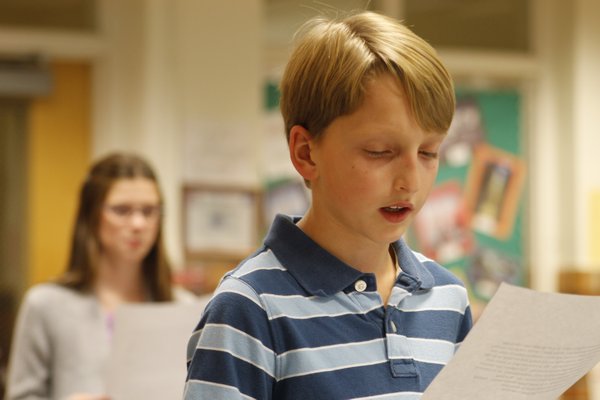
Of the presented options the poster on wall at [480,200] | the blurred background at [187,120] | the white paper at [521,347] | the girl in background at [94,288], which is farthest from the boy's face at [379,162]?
the poster on wall at [480,200]

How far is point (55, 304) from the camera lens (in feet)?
8.76

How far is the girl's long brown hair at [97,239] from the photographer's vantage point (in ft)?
9.05

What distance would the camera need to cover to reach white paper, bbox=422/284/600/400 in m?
1.13

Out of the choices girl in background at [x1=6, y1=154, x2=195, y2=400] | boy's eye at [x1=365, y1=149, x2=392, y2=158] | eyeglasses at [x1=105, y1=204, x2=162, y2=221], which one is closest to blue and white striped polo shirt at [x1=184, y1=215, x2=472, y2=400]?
boy's eye at [x1=365, y1=149, x2=392, y2=158]

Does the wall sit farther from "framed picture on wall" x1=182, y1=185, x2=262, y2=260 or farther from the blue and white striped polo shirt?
the blue and white striped polo shirt

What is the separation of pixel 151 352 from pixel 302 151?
3.63ft

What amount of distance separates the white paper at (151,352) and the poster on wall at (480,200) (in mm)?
3140

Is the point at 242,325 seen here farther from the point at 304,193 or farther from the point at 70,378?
the point at 304,193

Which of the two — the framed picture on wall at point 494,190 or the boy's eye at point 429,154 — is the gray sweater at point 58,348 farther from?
the framed picture on wall at point 494,190

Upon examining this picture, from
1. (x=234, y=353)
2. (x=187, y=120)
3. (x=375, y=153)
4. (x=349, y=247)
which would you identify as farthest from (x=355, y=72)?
(x=187, y=120)

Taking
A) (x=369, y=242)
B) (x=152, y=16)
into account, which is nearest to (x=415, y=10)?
(x=152, y=16)

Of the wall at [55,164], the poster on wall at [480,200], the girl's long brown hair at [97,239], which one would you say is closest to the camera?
the girl's long brown hair at [97,239]

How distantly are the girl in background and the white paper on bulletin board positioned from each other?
1625mm

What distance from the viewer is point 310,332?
1.16 meters
